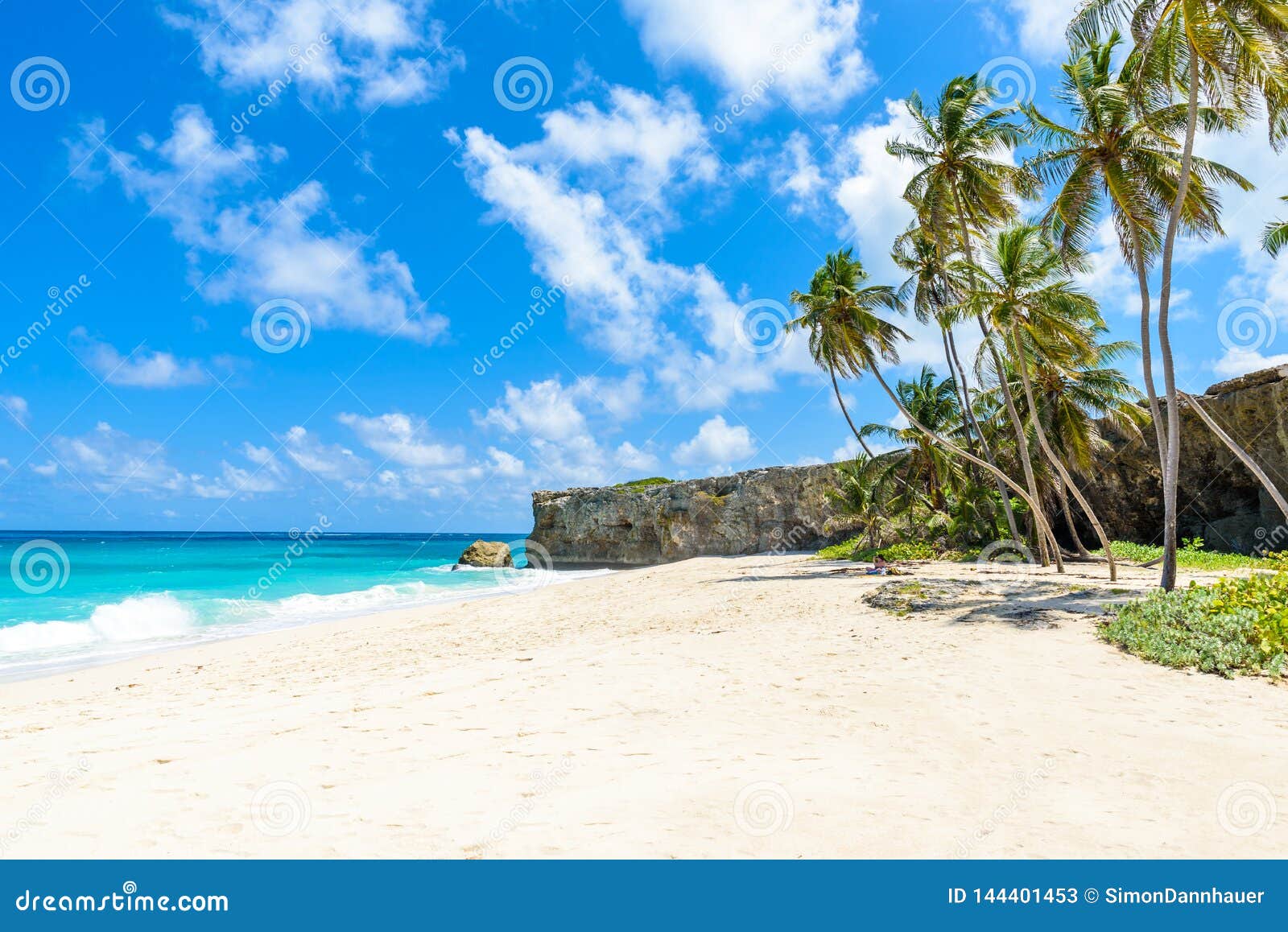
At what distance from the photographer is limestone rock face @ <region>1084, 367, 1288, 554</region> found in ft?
75.9

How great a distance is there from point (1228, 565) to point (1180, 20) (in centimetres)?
1465

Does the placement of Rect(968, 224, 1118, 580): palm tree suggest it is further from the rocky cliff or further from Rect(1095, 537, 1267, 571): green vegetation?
the rocky cliff

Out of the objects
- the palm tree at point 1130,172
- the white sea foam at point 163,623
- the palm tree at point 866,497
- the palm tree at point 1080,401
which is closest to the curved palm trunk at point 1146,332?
the palm tree at point 1130,172

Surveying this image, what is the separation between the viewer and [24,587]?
31.3 metres

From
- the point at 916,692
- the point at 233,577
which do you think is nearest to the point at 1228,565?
the point at 916,692

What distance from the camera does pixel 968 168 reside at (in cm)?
1925

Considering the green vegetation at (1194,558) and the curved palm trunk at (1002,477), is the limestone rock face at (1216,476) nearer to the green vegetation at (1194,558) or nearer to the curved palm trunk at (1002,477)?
the green vegetation at (1194,558)

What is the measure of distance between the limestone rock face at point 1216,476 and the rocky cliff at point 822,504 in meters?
0.03

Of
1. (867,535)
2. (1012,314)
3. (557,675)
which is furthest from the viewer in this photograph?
(867,535)

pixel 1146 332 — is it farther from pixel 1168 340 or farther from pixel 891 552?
pixel 891 552

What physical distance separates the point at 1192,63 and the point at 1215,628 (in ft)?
32.5

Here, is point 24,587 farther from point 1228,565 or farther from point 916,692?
point 1228,565

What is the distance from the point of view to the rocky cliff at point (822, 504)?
2366 cm

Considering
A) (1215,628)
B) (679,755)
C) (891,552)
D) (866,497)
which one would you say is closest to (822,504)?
(866,497)
